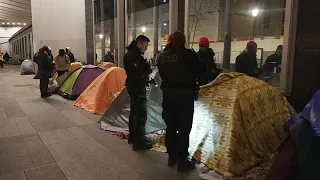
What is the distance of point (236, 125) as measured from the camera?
8.89 ft

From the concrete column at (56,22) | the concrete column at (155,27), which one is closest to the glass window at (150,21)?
the concrete column at (155,27)

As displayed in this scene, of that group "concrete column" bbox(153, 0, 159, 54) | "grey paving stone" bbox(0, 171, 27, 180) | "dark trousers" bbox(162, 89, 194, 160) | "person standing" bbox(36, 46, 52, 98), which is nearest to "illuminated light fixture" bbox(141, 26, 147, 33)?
"concrete column" bbox(153, 0, 159, 54)

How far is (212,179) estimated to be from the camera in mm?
2631

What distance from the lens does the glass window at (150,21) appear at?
6.27 meters

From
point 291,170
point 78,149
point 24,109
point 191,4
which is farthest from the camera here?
point 24,109

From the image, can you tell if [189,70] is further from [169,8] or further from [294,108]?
[169,8]

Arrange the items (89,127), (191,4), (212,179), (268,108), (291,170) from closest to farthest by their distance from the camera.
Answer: (291,170) → (212,179) → (268,108) → (89,127) → (191,4)

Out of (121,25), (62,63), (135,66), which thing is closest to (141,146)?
(135,66)

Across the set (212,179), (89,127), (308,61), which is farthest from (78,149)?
(308,61)

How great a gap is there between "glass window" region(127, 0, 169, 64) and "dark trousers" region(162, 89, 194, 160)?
11.0ft

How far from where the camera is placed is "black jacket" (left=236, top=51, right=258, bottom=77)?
406cm

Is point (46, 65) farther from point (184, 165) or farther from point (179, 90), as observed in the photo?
point (184, 165)

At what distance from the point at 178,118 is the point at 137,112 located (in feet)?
2.58

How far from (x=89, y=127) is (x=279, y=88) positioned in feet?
10.0
